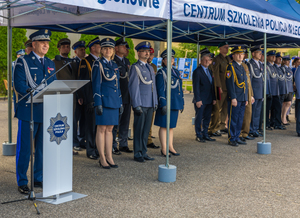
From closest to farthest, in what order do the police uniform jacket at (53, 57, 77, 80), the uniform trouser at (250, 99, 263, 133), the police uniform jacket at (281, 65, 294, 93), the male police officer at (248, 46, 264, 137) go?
the police uniform jacket at (53, 57, 77, 80) → the male police officer at (248, 46, 264, 137) → the uniform trouser at (250, 99, 263, 133) → the police uniform jacket at (281, 65, 294, 93)

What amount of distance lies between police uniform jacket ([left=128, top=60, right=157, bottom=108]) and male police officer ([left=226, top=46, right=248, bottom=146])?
7.17 ft

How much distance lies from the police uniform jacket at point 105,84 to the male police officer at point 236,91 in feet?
9.60

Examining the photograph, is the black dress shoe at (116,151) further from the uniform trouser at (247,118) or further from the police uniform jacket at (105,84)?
the uniform trouser at (247,118)

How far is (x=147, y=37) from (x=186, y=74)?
46.8 feet

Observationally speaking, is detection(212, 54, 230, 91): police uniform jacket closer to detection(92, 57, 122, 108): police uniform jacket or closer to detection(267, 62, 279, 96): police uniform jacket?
detection(267, 62, 279, 96): police uniform jacket


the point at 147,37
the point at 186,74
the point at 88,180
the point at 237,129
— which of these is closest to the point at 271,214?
the point at 88,180

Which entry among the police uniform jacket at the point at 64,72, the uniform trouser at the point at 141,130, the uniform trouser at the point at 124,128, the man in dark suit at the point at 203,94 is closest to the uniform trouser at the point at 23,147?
the uniform trouser at the point at 141,130

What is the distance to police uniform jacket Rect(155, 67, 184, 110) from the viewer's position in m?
6.35

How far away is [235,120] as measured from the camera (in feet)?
25.7

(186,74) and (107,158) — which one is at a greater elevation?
(186,74)

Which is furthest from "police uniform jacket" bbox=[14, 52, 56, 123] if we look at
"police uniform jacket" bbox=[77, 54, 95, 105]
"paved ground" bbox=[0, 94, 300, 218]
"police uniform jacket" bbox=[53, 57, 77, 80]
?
"police uniform jacket" bbox=[53, 57, 77, 80]

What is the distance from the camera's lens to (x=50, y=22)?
6.12m

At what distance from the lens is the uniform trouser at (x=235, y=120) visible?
7816 mm

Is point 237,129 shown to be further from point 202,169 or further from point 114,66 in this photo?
point 114,66
